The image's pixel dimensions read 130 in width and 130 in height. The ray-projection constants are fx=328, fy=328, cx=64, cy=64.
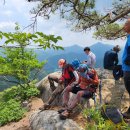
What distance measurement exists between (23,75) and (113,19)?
4791mm

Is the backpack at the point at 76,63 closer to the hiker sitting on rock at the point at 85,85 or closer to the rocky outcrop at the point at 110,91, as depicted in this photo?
the hiker sitting on rock at the point at 85,85

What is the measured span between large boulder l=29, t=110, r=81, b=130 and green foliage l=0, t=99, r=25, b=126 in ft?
7.12

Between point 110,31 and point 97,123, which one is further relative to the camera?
point 110,31

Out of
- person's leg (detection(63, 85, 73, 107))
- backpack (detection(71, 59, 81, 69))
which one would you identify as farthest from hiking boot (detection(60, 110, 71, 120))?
backpack (detection(71, 59, 81, 69))

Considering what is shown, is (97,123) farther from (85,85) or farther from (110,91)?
(110,91)

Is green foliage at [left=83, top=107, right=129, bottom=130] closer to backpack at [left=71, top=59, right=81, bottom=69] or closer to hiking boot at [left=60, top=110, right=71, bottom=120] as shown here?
hiking boot at [left=60, top=110, right=71, bottom=120]

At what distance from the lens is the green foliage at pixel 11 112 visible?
38.5ft

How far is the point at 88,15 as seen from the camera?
48.0 ft

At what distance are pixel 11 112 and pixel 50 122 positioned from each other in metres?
4.09

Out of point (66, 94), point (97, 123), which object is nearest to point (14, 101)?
point (66, 94)

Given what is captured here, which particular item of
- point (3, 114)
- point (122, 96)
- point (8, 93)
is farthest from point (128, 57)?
point (8, 93)

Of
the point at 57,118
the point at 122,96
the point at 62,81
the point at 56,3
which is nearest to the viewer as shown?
the point at 57,118

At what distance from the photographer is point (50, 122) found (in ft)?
27.8

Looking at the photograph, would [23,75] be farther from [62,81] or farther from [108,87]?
[62,81]
